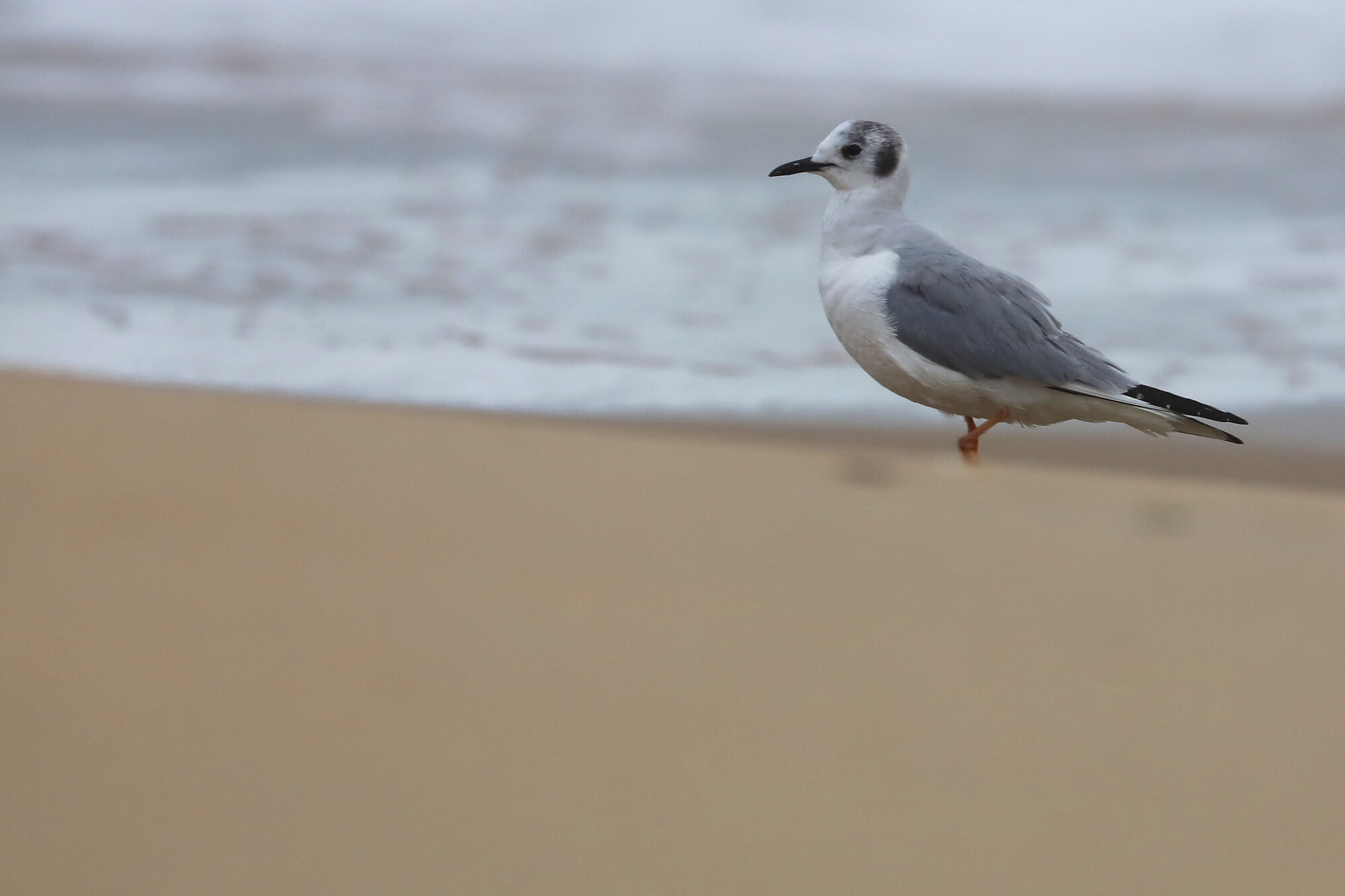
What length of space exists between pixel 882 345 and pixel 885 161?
410 millimetres

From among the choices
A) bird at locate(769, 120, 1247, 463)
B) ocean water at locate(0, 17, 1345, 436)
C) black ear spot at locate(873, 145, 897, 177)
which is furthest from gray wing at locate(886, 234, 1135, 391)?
ocean water at locate(0, 17, 1345, 436)

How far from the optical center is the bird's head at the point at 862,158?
278 centimetres

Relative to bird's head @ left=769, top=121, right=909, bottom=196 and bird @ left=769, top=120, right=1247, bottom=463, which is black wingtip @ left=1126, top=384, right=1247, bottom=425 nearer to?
bird @ left=769, top=120, right=1247, bottom=463

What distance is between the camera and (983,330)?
254 cm

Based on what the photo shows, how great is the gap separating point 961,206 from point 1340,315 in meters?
1.57

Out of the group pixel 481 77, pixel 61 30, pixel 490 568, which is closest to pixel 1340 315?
pixel 490 568

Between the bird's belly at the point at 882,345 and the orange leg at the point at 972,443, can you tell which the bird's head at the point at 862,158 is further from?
the orange leg at the point at 972,443

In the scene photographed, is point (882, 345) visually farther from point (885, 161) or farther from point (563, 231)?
point (563, 231)

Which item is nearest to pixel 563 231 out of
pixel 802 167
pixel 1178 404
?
pixel 802 167

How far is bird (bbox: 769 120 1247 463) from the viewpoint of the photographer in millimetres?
2529

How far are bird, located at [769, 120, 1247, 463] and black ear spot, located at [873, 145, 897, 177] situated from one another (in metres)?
0.11

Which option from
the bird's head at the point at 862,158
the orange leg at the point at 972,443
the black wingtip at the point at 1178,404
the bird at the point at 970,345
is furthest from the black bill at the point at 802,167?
the black wingtip at the point at 1178,404

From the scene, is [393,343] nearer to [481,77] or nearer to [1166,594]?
[1166,594]

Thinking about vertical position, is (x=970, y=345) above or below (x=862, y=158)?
below
